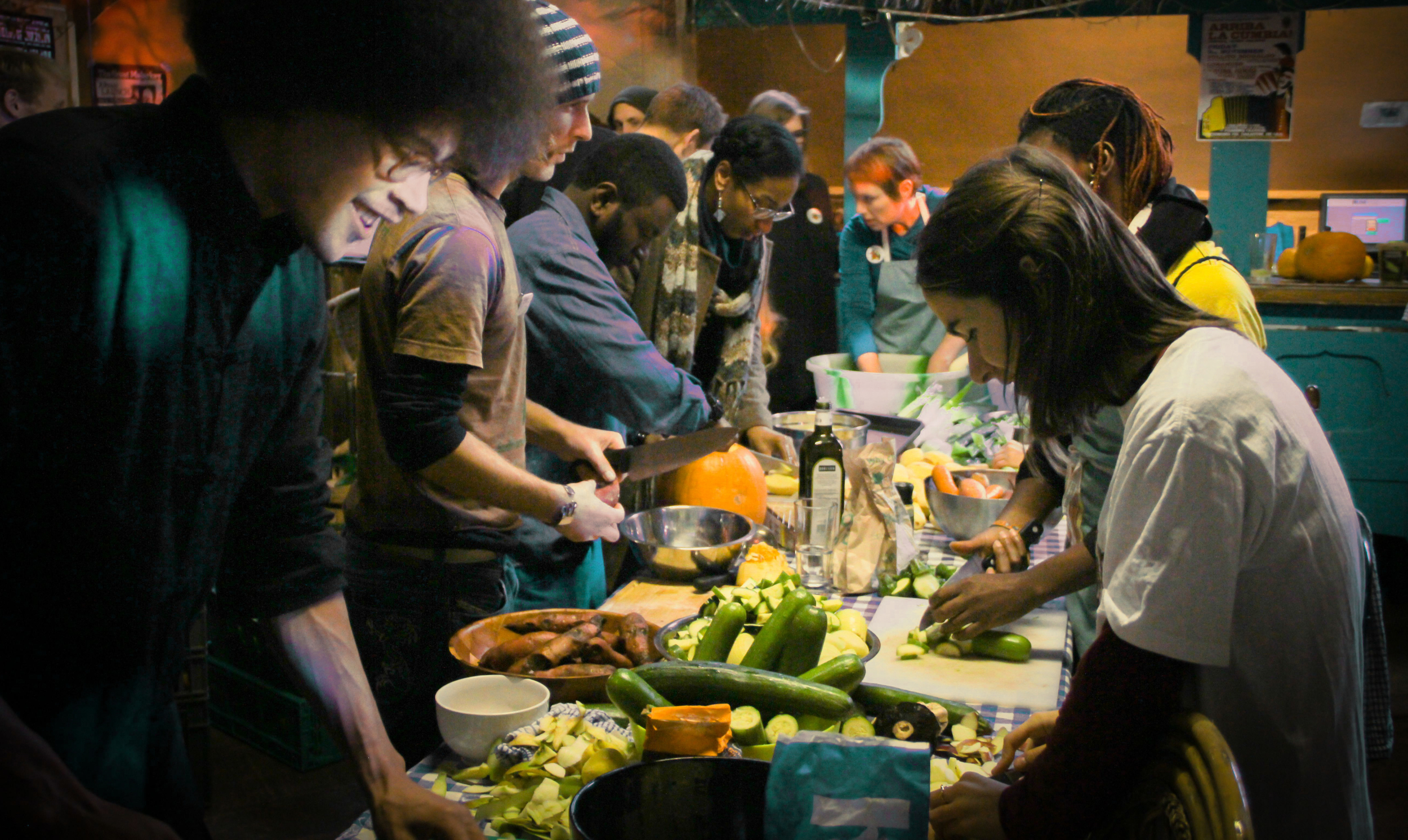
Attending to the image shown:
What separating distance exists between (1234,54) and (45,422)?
6265 mm

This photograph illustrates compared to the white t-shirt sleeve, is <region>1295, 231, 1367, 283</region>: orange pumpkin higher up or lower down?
higher up

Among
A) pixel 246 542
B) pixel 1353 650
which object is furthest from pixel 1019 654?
pixel 246 542

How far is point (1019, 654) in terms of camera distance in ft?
6.05

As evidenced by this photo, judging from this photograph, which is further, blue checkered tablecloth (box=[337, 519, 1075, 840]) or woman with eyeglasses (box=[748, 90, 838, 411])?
woman with eyeglasses (box=[748, 90, 838, 411])

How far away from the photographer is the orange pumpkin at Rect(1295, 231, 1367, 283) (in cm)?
584

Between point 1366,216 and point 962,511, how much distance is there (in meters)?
5.85

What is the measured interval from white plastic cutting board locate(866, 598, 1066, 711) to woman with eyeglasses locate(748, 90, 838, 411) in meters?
3.08

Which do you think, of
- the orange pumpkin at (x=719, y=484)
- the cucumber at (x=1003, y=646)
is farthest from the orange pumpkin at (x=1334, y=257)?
the cucumber at (x=1003, y=646)

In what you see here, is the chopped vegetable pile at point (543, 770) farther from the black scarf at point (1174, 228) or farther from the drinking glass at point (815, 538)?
the black scarf at point (1174, 228)

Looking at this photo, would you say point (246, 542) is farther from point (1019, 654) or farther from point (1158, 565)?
point (1019, 654)

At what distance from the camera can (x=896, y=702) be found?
1570 mm

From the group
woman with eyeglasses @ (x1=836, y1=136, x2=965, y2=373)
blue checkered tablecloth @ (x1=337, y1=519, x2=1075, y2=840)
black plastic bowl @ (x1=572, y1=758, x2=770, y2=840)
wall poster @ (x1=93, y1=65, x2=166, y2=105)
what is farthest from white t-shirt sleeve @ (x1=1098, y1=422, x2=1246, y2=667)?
woman with eyeglasses @ (x1=836, y1=136, x2=965, y2=373)

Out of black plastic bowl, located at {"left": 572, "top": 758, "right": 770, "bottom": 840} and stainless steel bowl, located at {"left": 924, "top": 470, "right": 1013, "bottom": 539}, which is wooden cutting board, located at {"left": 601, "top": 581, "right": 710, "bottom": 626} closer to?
stainless steel bowl, located at {"left": 924, "top": 470, "right": 1013, "bottom": 539}

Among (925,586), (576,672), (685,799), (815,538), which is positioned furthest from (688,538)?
(685,799)
